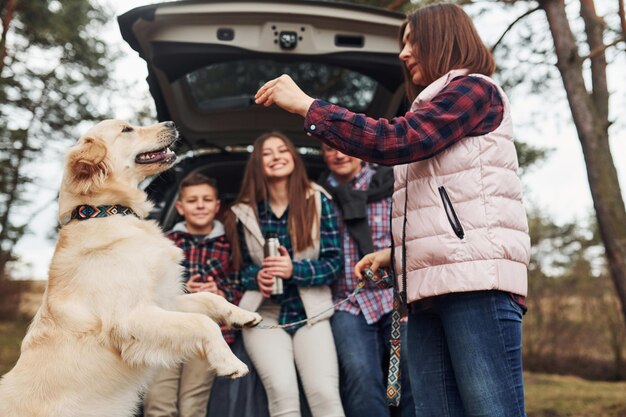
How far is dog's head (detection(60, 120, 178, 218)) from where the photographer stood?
2.50 m

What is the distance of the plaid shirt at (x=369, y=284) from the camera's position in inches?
122

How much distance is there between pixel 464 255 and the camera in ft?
6.29

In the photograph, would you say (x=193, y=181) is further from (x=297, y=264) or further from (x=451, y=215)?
(x=451, y=215)

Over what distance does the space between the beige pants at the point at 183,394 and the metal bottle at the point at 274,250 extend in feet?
1.80

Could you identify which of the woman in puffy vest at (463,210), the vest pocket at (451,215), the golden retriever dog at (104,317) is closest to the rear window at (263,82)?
the golden retriever dog at (104,317)

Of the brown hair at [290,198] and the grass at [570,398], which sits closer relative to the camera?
the brown hair at [290,198]

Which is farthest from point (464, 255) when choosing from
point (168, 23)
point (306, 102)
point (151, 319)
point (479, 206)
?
point (168, 23)

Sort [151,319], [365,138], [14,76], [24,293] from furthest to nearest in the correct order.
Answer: [24,293] < [14,76] < [151,319] < [365,138]

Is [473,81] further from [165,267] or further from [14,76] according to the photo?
[14,76]

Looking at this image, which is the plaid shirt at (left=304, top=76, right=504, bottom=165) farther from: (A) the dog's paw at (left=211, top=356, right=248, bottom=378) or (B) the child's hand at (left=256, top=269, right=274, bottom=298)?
(B) the child's hand at (left=256, top=269, right=274, bottom=298)

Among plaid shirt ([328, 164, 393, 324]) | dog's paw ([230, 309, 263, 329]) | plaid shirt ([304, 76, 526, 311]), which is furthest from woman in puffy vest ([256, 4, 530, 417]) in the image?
plaid shirt ([328, 164, 393, 324])

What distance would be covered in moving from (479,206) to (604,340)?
26.1ft

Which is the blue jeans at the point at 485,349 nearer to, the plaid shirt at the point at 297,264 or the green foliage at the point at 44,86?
the plaid shirt at the point at 297,264

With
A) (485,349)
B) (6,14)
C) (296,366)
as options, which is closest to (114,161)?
(296,366)
